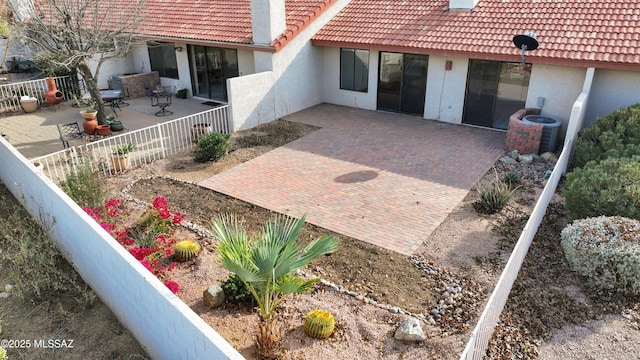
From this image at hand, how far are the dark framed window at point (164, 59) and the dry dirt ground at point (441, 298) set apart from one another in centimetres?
1191

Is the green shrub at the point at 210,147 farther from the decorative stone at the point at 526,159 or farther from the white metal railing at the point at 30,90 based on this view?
the white metal railing at the point at 30,90

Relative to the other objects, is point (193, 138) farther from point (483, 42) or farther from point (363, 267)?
point (483, 42)

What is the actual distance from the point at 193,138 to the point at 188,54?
6.78 m

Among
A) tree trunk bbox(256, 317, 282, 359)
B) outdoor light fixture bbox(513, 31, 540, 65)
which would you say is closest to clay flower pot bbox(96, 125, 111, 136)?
tree trunk bbox(256, 317, 282, 359)

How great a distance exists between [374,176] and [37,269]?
7.64 metres

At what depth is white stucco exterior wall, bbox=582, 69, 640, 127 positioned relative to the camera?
12.4 meters

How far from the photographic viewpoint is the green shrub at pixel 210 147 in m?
12.5

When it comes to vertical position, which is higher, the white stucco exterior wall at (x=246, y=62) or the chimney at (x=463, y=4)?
the chimney at (x=463, y=4)

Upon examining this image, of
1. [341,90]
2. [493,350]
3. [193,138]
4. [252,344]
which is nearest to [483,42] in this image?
[341,90]

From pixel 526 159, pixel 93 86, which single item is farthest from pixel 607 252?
pixel 93 86

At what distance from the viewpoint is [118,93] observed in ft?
57.1

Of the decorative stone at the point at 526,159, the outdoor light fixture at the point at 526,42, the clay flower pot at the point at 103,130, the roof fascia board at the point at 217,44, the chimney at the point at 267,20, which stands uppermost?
the chimney at the point at 267,20

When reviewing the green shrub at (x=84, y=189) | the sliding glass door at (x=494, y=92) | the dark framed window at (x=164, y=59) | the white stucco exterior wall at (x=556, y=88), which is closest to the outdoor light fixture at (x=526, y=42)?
→ the white stucco exterior wall at (x=556, y=88)

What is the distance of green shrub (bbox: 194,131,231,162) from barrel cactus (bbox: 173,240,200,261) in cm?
500
